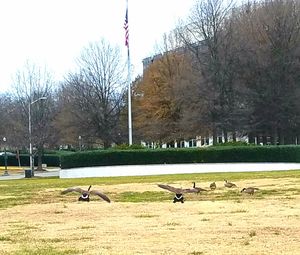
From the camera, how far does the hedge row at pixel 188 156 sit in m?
46.6

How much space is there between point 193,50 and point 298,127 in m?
11.7

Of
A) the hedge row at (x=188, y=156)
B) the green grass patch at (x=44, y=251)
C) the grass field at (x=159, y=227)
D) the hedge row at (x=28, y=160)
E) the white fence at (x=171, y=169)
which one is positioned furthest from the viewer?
the hedge row at (x=28, y=160)

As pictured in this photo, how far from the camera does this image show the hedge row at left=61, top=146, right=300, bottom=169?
46.6 m

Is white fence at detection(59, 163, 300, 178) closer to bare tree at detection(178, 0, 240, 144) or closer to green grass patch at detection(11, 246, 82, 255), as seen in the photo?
bare tree at detection(178, 0, 240, 144)

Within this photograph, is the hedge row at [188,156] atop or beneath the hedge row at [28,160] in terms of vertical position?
beneath

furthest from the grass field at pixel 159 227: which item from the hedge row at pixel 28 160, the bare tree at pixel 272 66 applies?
the hedge row at pixel 28 160

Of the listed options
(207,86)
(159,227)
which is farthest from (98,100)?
(159,227)

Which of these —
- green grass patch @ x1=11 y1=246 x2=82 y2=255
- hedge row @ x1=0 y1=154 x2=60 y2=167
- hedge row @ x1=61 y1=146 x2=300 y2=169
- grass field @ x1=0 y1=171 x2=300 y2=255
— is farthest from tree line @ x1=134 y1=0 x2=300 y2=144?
green grass patch @ x1=11 y1=246 x2=82 y2=255

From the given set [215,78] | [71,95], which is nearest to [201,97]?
[215,78]

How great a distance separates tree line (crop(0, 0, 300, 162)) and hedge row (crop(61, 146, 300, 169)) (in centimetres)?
936

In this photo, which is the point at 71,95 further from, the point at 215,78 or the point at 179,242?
the point at 179,242

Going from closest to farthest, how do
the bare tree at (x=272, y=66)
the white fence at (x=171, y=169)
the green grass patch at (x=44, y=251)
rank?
the green grass patch at (x=44, y=251) < the white fence at (x=171, y=169) < the bare tree at (x=272, y=66)

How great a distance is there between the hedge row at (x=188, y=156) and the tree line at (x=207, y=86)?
9361 millimetres

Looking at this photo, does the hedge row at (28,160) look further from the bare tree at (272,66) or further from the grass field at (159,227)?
the grass field at (159,227)
